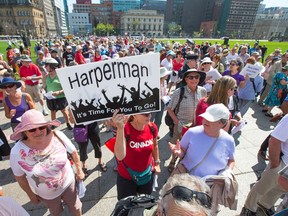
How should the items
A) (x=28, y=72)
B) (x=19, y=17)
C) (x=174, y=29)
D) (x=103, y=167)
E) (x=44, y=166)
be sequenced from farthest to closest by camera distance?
1. (x=174, y=29)
2. (x=19, y=17)
3. (x=28, y=72)
4. (x=103, y=167)
5. (x=44, y=166)

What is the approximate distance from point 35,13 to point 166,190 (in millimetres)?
110952

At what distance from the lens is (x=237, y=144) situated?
5043 mm

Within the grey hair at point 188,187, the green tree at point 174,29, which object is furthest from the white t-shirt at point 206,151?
the green tree at point 174,29

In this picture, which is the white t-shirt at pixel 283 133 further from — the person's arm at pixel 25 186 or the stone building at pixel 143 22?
the stone building at pixel 143 22

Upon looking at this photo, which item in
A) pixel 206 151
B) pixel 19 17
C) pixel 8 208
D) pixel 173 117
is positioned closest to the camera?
pixel 8 208

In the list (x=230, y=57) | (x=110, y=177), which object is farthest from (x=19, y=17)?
(x=110, y=177)

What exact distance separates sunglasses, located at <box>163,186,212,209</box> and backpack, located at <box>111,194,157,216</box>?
14.5 inches

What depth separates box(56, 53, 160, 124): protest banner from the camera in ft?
5.80

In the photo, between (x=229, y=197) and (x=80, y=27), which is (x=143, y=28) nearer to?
(x=80, y=27)

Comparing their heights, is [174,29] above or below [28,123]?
above

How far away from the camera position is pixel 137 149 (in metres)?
2.28

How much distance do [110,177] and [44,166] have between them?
6.09ft

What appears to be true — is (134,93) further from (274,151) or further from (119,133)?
(274,151)

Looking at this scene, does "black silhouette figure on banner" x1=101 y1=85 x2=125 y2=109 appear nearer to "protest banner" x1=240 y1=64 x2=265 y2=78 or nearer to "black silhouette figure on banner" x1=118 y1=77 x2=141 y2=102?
"black silhouette figure on banner" x1=118 y1=77 x2=141 y2=102
